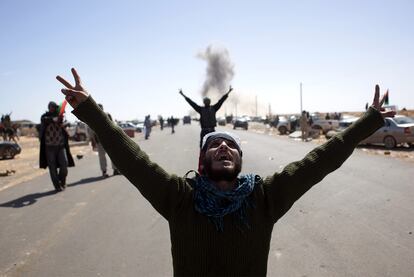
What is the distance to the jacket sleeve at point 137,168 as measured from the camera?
2.21 metres

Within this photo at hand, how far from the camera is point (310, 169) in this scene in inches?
94.3

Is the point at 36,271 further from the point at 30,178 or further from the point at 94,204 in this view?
the point at 30,178

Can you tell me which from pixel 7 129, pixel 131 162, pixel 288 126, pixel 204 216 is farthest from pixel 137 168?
pixel 288 126

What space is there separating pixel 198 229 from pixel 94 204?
668cm

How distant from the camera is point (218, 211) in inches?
83.4

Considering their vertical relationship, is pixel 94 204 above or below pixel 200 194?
below

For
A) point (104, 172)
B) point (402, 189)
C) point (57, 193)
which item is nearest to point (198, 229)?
point (402, 189)

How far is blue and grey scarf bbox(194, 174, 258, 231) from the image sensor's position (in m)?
2.11

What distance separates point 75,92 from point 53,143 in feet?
26.2

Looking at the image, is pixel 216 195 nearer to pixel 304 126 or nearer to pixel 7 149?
pixel 7 149

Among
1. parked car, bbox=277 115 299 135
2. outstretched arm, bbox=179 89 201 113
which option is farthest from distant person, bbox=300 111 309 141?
outstretched arm, bbox=179 89 201 113

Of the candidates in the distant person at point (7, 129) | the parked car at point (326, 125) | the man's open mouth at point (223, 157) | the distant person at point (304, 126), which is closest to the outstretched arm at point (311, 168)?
the man's open mouth at point (223, 157)

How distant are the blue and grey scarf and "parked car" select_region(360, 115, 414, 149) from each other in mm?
17744

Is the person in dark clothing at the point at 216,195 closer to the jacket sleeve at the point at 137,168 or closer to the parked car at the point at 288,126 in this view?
the jacket sleeve at the point at 137,168
